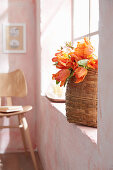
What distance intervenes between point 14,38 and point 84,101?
2238 mm

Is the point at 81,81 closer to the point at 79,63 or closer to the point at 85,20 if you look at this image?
the point at 79,63

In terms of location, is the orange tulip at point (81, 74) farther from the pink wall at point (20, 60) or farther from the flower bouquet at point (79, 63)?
the pink wall at point (20, 60)

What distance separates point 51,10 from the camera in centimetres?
285

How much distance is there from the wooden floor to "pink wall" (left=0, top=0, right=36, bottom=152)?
0.16 m

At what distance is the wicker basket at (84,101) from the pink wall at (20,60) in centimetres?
204

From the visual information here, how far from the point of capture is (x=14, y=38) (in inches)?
133

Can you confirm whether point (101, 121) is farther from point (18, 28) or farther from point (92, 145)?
point (18, 28)

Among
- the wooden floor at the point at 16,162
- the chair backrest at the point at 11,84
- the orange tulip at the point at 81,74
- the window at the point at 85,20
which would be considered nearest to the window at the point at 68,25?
the window at the point at 85,20

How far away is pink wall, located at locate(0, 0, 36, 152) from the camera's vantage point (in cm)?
333

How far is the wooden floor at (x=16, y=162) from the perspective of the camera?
9.54 ft

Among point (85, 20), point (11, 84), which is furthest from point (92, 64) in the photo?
point (11, 84)

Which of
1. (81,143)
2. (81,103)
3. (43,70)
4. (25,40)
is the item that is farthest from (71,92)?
(25,40)

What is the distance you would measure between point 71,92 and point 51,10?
1651mm

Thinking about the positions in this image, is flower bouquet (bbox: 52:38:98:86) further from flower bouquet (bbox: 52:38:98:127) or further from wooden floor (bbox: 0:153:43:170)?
wooden floor (bbox: 0:153:43:170)
